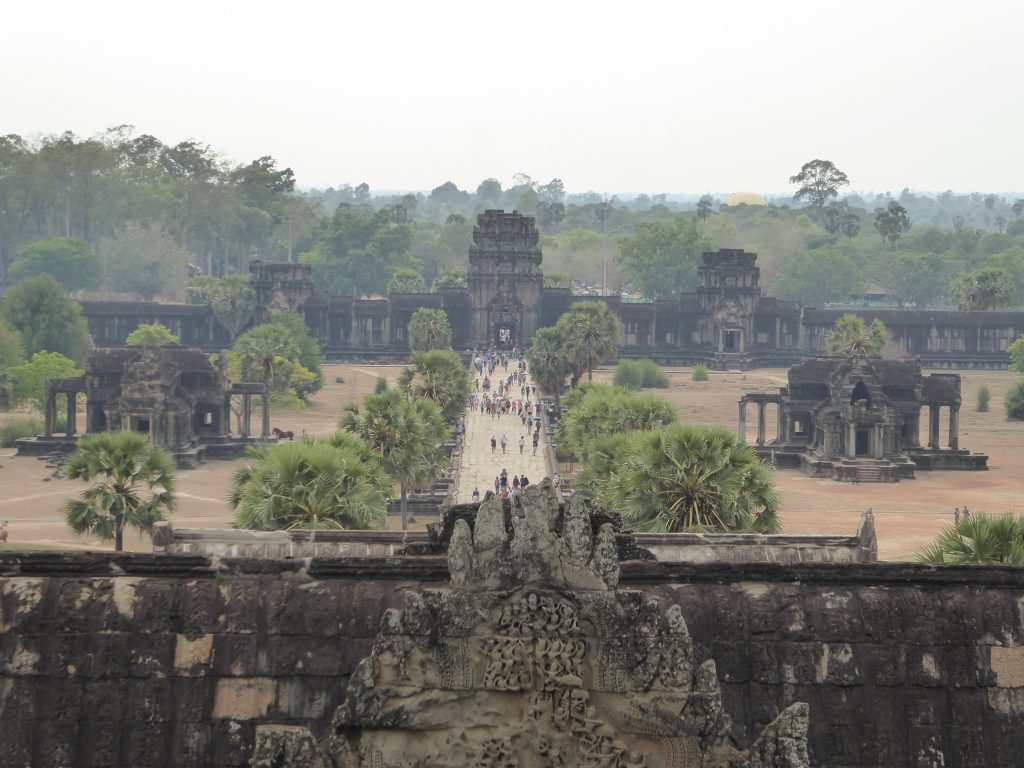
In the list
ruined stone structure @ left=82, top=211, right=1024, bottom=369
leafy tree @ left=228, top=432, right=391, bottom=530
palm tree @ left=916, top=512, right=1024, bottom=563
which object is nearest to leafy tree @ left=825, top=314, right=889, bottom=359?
ruined stone structure @ left=82, top=211, right=1024, bottom=369

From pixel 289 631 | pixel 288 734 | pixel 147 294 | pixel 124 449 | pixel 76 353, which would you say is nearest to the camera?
pixel 288 734

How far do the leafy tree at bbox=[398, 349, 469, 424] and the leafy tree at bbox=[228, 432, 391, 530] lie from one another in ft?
98.7

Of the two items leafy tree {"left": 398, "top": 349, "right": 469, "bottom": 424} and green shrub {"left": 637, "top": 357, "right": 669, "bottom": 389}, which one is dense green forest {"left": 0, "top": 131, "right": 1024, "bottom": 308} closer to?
green shrub {"left": 637, "top": 357, "right": 669, "bottom": 389}

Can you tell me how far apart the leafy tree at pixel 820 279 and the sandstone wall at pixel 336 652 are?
14738cm

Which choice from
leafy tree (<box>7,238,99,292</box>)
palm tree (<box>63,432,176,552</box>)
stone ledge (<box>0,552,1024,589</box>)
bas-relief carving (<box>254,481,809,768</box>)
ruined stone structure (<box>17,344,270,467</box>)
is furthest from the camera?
leafy tree (<box>7,238,99,292</box>)

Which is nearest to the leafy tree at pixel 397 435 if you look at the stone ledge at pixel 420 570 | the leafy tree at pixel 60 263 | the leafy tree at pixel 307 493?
the leafy tree at pixel 307 493

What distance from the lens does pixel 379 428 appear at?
4394cm

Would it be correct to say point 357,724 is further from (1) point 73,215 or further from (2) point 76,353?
(1) point 73,215

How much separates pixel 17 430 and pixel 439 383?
2193 cm

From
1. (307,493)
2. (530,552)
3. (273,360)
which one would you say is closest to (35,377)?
(273,360)

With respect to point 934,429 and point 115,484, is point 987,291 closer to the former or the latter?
point 934,429

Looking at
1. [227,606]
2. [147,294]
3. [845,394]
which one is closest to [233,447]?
[845,394]

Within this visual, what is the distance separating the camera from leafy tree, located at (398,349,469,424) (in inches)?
2413

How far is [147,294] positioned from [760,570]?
158839 millimetres
